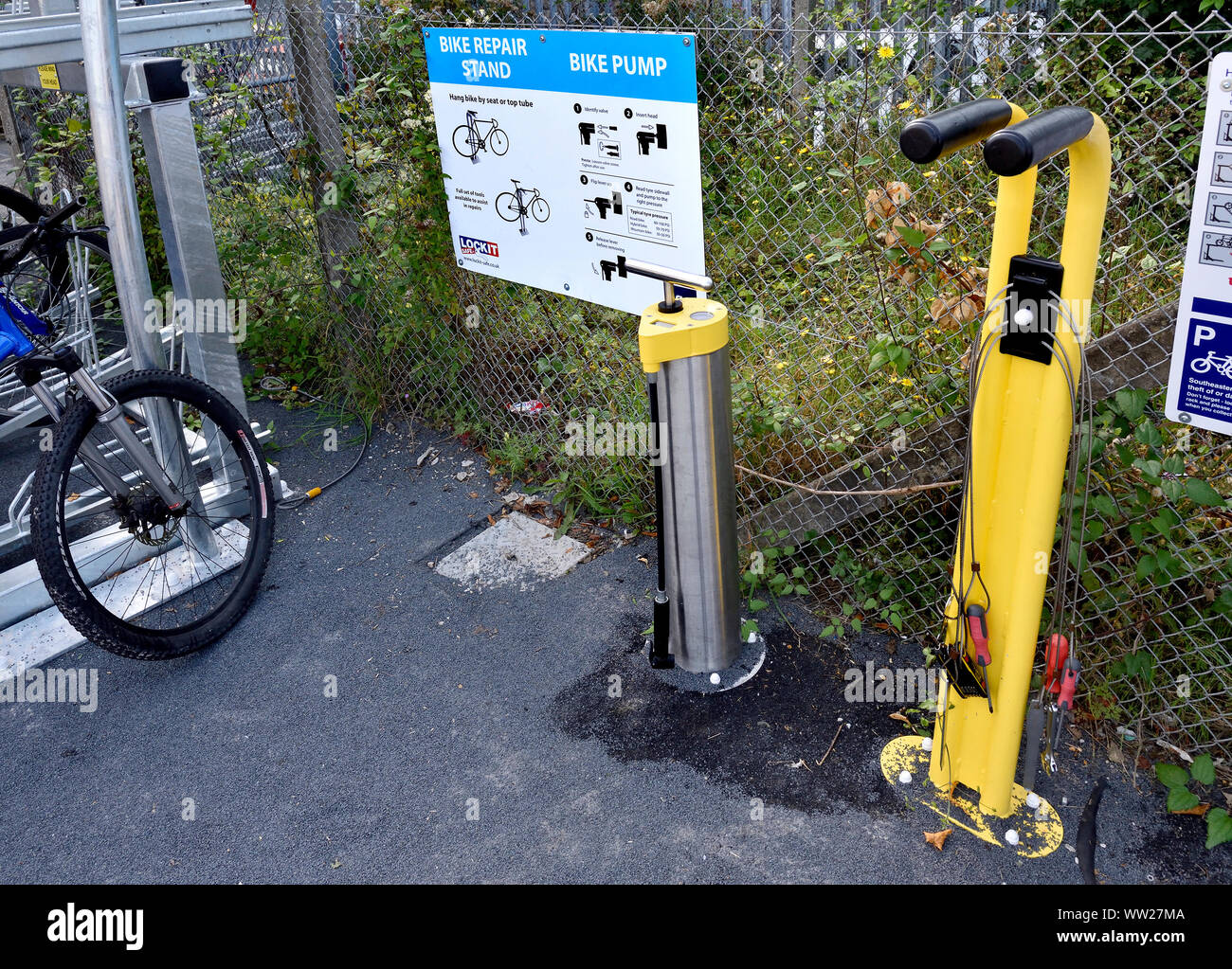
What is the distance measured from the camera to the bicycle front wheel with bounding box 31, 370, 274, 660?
325 cm

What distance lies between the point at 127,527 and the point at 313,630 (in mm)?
812

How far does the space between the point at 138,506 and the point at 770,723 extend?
2.49 meters

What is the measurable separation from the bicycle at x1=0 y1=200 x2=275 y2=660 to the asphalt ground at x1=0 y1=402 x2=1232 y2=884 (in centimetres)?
23

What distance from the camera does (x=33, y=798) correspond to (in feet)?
9.98

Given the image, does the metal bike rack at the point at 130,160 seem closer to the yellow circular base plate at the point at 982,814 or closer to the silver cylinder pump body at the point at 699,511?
the silver cylinder pump body at the point at 699,511

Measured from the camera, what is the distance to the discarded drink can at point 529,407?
179 inches

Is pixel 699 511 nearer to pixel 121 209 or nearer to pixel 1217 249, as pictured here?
pixel 1217 249

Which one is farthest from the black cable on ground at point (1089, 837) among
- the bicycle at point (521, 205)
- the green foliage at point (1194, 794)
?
the bicycle at point (521, 205)

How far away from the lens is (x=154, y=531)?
4332 millimetres

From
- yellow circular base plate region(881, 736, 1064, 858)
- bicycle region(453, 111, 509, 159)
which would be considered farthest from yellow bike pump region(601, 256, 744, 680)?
bicycle region(453, 111, 509, 159)

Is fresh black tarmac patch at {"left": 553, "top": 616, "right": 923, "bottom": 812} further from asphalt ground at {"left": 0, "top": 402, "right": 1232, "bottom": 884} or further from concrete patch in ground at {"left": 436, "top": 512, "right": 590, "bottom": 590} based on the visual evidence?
concrete patch in ground at {"left": 436, "top": 512, "right": 590, "bottom": 590}

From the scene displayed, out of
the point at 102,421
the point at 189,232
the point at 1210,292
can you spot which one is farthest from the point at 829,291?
the point at 102,421
